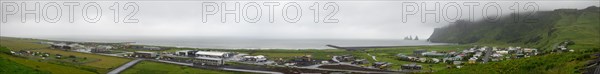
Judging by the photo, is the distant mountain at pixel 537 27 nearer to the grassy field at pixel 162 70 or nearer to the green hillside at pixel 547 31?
the green hillside at pixel 547 31

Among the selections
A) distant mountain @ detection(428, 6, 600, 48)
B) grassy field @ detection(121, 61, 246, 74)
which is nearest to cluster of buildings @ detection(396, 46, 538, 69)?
grassy field @ detection(121, 61, 246, 74)

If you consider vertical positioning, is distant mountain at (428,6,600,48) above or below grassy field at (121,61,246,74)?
above

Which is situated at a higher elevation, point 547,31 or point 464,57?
point 547,31

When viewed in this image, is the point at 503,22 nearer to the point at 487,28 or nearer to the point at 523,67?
the point at 487,28

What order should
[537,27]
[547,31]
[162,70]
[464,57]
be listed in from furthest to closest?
[537,27]
[547,31]
[464,57]
[162,70]

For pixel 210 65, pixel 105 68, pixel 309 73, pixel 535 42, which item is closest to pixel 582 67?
pixel 309 73

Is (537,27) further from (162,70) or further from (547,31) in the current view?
(162,70)

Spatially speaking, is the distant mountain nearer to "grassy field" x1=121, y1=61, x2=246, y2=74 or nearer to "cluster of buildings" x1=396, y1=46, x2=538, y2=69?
"cluster of buildings" x1=396, y1=46, x2=538, y2=69

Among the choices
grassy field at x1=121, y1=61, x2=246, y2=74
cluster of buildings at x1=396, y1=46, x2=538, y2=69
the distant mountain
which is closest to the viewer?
grassy field at x1=121, y1=61, x2=246, y2=74

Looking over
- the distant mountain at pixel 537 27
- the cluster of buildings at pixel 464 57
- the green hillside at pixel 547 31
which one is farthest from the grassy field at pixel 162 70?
the distant mountain at pixel 537 27

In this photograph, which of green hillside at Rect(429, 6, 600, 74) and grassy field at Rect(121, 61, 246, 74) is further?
green hillside at Rect(429, 6, 600, 74)

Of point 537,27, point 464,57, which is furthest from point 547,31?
point 464,57
